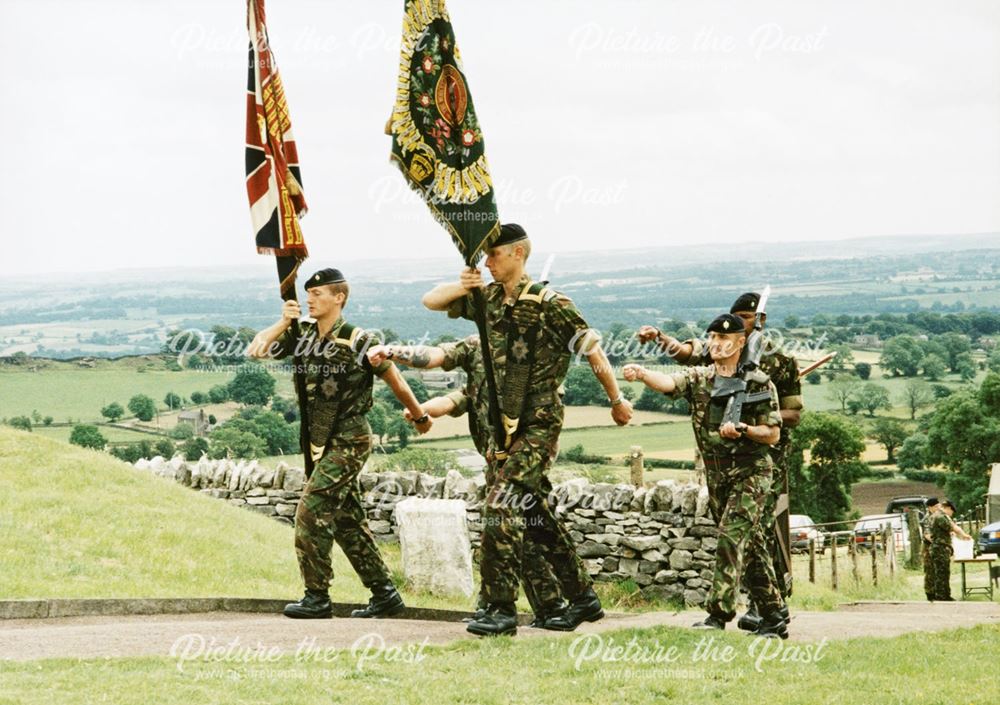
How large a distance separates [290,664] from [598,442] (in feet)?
83.7

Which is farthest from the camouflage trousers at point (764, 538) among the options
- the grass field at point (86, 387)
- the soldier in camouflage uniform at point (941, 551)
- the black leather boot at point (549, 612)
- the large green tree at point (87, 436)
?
the grass field at point (86, 387)

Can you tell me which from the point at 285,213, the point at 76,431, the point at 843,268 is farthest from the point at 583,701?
the point at 843,268

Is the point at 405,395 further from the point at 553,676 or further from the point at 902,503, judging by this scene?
the point at 902,503

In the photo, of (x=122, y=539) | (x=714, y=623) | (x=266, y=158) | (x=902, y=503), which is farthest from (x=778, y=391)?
(x=902, y=503)

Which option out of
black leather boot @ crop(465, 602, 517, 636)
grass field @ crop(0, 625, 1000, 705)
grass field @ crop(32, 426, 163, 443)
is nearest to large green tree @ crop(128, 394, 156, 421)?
grass field @ crop(32, 426, 163, 443)

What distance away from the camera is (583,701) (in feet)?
26.1

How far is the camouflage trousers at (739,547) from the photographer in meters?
10.1

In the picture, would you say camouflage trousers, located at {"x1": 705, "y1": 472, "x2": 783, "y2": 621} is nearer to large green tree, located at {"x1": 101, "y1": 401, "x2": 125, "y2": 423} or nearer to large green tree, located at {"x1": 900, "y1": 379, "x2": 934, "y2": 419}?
large green tree, located at {"x1": 101, "y1": 401, "x2": 125, "y2": 423}

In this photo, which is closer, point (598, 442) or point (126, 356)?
point (598, 442)

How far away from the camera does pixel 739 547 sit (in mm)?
10078

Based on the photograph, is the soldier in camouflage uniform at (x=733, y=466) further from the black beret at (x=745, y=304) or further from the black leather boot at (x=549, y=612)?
the black leather boot at (x=549, y=612)

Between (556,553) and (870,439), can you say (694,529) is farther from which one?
(870,439)

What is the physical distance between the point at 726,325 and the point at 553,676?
3214mm

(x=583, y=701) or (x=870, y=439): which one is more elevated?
(x=583, y=701)
